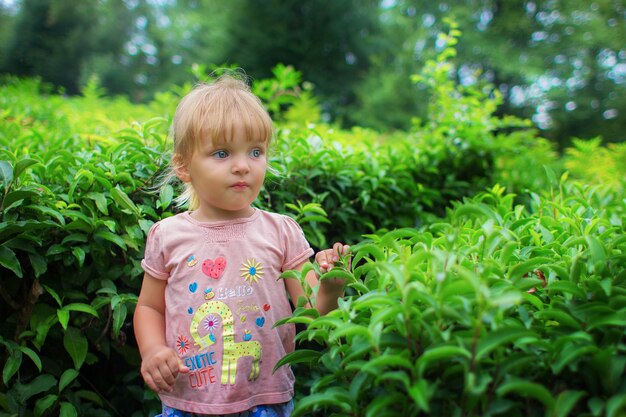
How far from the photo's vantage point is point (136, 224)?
2396 millimetres

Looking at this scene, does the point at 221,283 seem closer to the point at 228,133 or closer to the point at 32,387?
the point at 228,133

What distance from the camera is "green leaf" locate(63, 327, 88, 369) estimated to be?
7.32 feet

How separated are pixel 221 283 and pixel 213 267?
59 millimetres

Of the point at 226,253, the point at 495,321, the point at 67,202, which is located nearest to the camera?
the point at 495,321

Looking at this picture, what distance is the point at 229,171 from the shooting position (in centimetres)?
188

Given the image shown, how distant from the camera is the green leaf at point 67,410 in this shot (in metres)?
2.19

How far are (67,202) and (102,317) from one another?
488 mm

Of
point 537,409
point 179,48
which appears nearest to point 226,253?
point 537,409

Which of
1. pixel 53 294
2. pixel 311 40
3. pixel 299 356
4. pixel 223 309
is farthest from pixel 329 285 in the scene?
pixel 311 40

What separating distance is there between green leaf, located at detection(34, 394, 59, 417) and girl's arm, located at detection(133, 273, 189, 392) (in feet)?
1.75

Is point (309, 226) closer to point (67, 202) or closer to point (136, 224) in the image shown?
point (136, 224)

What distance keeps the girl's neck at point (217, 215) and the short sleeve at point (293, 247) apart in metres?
0.14

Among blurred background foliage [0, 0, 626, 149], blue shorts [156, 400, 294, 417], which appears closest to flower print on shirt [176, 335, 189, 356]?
blue shorts [156, 400, 294, 417]

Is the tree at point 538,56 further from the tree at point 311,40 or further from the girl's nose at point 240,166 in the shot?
the girl's nose at point 240,166
